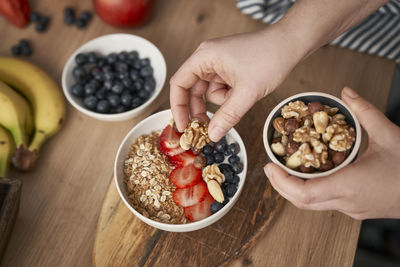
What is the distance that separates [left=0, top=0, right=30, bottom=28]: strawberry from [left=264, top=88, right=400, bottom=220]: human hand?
980mm

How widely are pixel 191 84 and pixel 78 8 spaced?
65 centimetres

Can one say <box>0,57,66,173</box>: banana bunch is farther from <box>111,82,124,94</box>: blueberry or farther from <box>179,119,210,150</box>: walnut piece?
<box>179,119,210,150</box>: walnut piece

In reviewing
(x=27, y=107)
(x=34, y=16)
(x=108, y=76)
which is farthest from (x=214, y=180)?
(x=34, y=16)


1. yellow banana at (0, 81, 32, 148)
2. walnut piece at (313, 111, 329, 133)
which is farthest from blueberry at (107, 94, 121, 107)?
walnut piece at (313, 111, 329, 133)

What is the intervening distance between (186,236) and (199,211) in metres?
0.08

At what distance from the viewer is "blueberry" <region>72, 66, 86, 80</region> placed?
1.06m

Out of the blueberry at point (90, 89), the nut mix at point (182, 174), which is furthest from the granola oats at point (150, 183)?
the blueberry at point (90, 89)

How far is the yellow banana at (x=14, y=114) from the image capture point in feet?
3.10

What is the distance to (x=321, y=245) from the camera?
0.86 meters

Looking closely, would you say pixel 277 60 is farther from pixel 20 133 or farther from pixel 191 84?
pixel 20 133

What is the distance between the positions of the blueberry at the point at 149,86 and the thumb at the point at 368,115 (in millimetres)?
536

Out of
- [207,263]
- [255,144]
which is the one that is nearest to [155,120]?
[255,144]

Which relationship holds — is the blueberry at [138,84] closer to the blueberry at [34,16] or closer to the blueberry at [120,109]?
the blueberry at [120,109]

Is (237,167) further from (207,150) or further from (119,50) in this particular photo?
(119,50)
